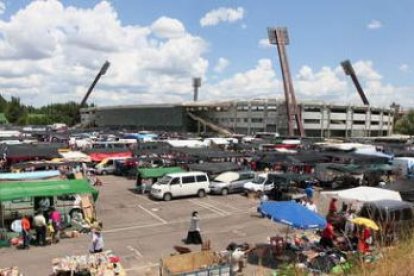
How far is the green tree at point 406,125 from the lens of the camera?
10944 centimetres

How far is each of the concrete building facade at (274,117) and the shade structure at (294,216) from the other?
8133 cm

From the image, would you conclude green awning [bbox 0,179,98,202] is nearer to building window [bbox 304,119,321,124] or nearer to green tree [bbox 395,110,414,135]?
building window [bbox 304,119,321,124]

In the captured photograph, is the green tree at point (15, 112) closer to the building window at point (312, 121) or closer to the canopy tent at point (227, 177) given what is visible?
the building window at point (312, 121)

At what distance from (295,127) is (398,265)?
8950cm

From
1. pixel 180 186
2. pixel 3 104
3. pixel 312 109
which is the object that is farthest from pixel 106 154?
pixel 3 104

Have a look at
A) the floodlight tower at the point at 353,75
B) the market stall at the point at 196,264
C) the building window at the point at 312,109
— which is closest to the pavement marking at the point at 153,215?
the market stall at the point at 196,264

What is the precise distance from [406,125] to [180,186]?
325 feet

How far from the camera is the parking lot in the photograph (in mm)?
15297

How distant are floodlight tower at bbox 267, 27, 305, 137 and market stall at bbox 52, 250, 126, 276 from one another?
7845 cm

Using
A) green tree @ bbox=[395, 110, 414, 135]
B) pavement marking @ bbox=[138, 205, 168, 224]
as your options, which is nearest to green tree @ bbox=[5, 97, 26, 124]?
green tree @ bbox=[395, 110, 414, 135]

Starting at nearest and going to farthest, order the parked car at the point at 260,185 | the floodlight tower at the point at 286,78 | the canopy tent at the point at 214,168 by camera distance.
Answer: the parked car at the point at 260,185 → the canopy tent at the point at 214,168 → the floodlight tower at the point at 286,78

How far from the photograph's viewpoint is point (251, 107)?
101 metres

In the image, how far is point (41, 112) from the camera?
556 feet

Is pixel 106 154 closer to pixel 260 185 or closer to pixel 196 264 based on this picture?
pixel 260 185
